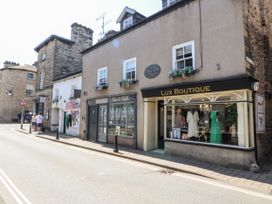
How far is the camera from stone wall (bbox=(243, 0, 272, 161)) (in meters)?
8.55

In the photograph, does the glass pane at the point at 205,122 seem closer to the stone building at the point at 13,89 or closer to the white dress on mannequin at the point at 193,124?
the white dress on mannequin at the point at 193,124

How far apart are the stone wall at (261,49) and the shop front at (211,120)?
1.19 metres

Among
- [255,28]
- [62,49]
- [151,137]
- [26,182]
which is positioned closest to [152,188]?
[26,182]

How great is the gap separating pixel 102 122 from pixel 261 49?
1004cm

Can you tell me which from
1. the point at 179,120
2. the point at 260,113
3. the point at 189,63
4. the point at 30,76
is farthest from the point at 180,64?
the point at 30,76

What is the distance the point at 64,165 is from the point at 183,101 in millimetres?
5654

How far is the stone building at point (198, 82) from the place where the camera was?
8.05 meters

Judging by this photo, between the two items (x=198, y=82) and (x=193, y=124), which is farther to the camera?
(x=193, y=124)

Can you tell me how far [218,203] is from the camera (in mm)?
4699

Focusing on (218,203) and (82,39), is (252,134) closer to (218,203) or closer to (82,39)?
(218,203)

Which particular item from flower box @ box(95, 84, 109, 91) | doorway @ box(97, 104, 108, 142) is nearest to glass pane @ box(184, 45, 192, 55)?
flower box @ box(95, 84, 109, 91)

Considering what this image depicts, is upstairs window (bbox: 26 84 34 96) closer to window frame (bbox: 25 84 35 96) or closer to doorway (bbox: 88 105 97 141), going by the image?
window frame (bbox: 25 84 35 96)

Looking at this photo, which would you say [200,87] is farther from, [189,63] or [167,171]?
[167,171]

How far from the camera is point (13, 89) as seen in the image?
124 ft
